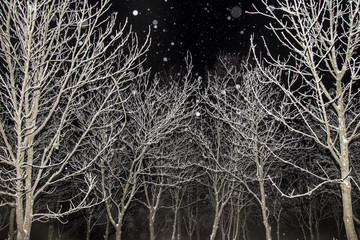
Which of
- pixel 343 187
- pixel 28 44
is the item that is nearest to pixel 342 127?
pixel 343 187

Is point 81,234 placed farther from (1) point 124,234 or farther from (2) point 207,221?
(2) point 207,221

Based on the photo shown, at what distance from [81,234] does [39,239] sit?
159 inches

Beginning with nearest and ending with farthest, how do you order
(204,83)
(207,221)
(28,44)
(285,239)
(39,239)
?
1. (28,44)
2. (204,83)
3. (39,239)
4. (207,221)
5. (285,239)

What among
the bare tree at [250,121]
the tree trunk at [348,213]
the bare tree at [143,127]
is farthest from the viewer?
the bare tree at [143,127]

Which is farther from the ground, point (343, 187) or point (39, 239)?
point (343, 187)

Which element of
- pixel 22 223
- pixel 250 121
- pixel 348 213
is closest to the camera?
pixel 348 213

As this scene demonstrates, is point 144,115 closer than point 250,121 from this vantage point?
No

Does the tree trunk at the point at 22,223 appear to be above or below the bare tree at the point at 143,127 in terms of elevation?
below

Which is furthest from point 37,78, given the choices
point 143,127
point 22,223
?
point 143,127

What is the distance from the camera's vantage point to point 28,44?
3.90 meters

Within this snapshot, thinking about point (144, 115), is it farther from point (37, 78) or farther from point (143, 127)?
point (37, 78)

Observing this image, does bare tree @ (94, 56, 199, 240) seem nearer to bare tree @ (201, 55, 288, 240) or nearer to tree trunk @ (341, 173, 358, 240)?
bare tree @ (201, 55, 288, 240)

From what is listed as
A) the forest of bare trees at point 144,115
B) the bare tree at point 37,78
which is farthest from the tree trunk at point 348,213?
the bare tree at point 37,78

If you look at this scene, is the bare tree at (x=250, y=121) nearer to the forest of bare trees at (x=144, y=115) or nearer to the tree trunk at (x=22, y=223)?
the forest of bare trees at (x=144, y=115)
